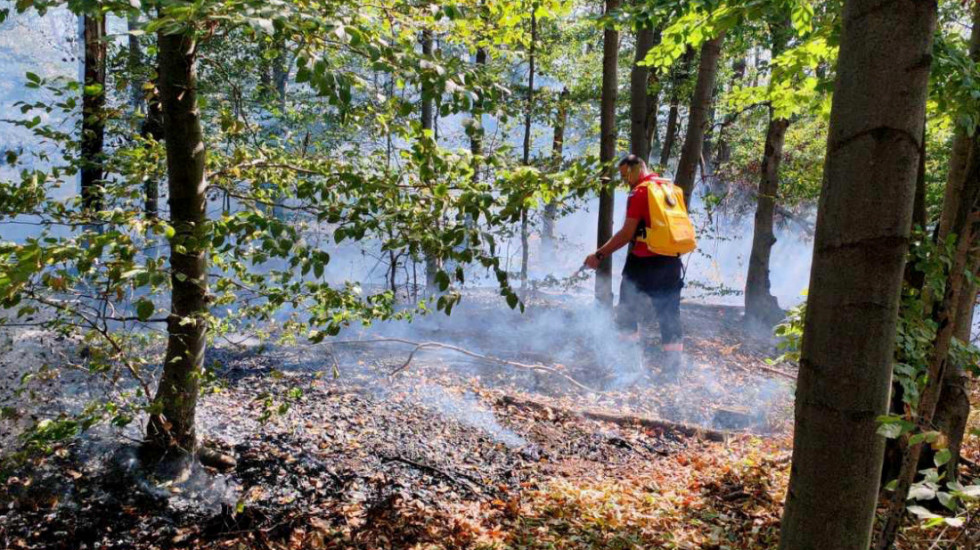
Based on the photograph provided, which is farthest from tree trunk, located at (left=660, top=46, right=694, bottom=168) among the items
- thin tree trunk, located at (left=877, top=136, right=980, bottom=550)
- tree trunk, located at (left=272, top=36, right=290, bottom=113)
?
thin tree trunk, located at (left=877, top=136, right=980, bottom=550)

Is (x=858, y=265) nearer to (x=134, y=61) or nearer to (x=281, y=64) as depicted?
(x=281, y=64)

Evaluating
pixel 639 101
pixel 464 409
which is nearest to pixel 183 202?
pixel 464 409

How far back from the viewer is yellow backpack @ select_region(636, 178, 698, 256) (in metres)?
6.60

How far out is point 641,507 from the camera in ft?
14.3

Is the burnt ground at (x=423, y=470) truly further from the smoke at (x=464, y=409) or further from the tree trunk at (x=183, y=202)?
the tree trunk at (x=183, y=202)

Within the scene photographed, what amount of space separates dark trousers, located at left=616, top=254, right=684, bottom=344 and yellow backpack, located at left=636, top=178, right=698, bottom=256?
329 millimetres

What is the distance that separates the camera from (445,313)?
3611 mm

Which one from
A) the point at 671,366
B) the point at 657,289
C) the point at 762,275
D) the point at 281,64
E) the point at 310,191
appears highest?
the point at 281,64

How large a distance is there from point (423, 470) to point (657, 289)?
12.6 feet

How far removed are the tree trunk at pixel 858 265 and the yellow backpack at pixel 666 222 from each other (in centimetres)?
544

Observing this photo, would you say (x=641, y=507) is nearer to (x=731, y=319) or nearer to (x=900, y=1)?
(x=900, y=1)

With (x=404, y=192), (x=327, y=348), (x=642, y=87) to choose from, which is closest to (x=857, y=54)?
(x=404, y=192)

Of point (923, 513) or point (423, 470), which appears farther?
point (423, 470)

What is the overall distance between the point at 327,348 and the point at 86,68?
527 cm
